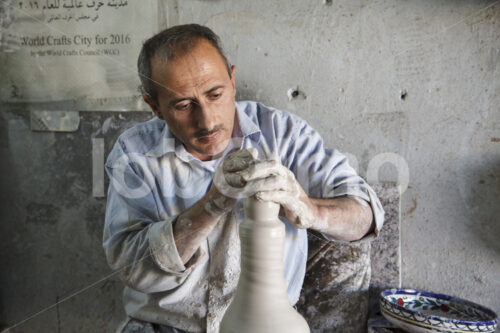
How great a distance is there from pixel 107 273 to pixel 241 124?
656 millimetres

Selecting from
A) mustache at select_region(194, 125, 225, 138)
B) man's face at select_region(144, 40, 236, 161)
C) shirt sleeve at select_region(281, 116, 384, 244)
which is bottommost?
shirt sleeve at select_region(281, 116, 384, 244)

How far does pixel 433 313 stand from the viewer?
0.77 m

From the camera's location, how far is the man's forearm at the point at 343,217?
1.93 ft

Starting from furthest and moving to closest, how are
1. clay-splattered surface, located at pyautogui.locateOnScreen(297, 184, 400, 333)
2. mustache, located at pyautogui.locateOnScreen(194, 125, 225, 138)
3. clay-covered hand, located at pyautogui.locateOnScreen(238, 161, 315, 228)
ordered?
clay-splattered surface, located at pyautogui.locateOnScreen(297, 184, 400, 333), mustache, located at pyautogui.locateOnScreen(194, 125, 225, 138), clay-covered hand, located at pyautogui.locateOnScreen(238, 161, 315, 228)

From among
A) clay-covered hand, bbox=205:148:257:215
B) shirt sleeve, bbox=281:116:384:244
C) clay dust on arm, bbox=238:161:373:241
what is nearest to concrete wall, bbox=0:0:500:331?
shirt sleeve, bbox=281:116:384:244

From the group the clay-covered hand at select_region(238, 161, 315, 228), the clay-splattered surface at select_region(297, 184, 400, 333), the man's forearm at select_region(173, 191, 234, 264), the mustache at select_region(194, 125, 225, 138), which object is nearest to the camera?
the clay-covered hand at select_region(238, 161, 315, 228)

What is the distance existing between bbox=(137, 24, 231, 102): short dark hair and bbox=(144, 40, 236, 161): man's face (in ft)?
0.04

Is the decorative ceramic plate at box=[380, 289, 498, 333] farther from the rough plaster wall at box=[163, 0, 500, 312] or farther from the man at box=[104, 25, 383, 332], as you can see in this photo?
the man at box=[104, 25, 383, 332]

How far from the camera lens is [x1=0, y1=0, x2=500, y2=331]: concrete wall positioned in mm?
736

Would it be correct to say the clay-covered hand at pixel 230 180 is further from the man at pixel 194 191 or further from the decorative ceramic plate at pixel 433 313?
the decorative ceramic plate at pixel 433 313

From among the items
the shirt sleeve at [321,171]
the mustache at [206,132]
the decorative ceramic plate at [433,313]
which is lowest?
the decorative ceramic plate at [433,313]

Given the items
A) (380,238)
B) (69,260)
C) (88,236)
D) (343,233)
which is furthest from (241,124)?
(69,260)

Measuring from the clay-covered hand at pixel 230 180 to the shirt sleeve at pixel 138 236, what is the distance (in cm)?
11

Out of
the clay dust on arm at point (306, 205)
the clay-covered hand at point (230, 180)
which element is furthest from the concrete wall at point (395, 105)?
the clay-covered hand at point (230, 180)
